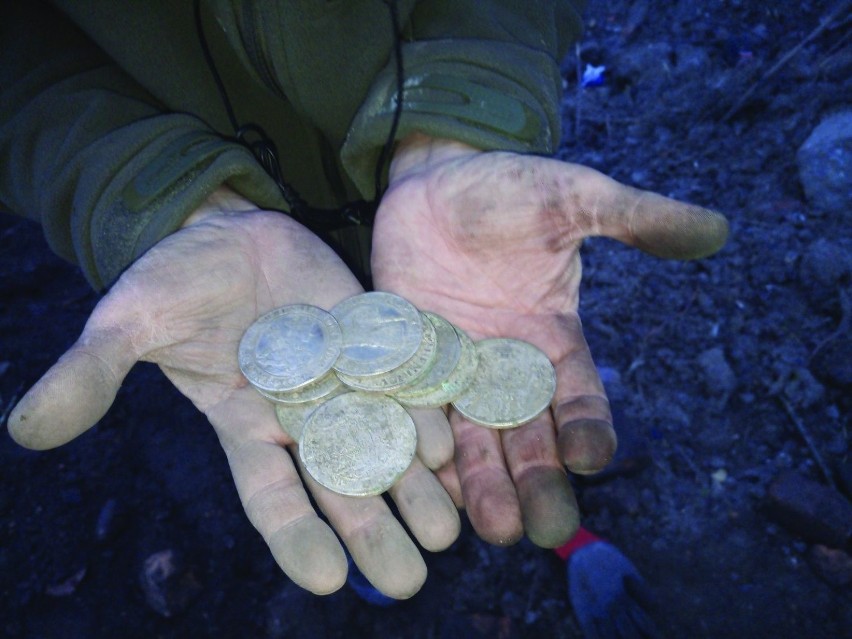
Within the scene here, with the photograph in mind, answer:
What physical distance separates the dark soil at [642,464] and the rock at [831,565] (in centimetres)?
2

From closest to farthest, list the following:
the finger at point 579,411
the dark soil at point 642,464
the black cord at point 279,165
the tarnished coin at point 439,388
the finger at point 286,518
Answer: the finger at point 286,518 → the finger at point 579,411 → the tarnished coin at point 439,388 → the black cord at point 279,165 → the dark soil at point 642,464

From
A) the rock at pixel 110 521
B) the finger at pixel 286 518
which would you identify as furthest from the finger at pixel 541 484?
the rock at pixel 110 521

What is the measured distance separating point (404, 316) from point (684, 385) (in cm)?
160

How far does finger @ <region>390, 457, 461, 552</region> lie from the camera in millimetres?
1798

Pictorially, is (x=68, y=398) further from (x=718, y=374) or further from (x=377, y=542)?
(x=718, y=374)

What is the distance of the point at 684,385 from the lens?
3004 mm

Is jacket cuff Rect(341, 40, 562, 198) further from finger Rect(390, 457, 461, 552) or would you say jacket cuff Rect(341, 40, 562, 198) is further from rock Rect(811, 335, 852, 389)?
rock Rect(811, 335, 852, 389)

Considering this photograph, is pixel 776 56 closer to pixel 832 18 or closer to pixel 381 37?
pixel 832 18

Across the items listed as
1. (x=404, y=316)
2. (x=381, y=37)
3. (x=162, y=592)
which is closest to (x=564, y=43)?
A: (x=381, y=37)

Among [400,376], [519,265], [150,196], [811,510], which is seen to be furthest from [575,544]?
[150,196]

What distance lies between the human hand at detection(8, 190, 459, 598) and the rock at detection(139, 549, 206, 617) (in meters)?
1.04

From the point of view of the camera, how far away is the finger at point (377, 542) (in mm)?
1709

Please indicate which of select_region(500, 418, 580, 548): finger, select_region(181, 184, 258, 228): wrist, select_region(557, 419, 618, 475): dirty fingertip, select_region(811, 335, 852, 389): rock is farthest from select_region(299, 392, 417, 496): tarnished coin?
select_region(811, 335, 852, 389): rock

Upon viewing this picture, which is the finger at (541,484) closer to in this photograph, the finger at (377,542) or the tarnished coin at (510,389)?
the tarnished coin at (510,389)
